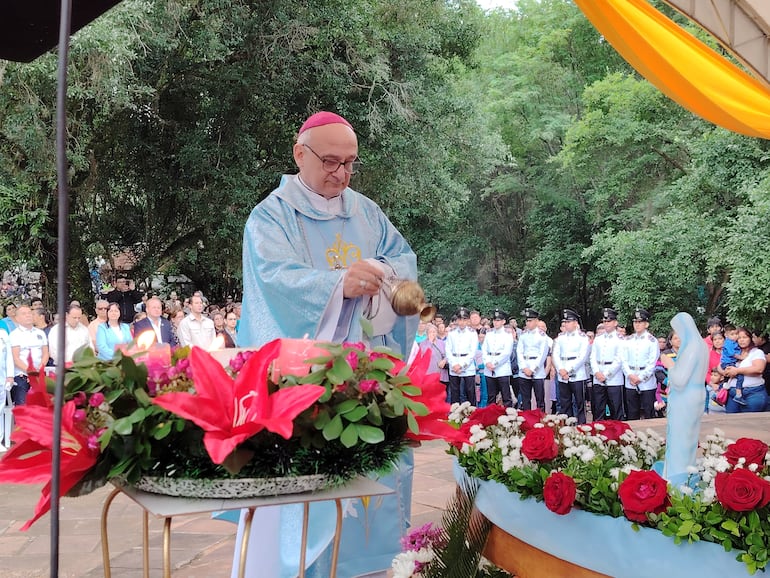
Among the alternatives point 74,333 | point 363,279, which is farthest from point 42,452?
point 74,333

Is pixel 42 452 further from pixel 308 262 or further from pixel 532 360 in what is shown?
pixel 532 360

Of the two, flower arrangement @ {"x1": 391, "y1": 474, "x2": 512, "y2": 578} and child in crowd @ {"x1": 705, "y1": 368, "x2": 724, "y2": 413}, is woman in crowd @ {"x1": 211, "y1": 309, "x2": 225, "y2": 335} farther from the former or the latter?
flower arrangement @ {"x1": 391, "y1": 474, "x2": 512, "y2": 578}

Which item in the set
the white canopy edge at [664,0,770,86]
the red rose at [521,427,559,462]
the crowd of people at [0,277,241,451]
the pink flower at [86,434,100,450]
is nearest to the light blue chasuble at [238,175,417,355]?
the red rose at [521,427,559,462]

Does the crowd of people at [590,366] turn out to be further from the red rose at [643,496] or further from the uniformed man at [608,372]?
the red rose at [643,496]

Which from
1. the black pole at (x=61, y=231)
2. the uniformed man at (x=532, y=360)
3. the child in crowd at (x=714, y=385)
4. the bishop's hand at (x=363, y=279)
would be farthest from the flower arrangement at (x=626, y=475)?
the uniformed man at (x=532, y=360)

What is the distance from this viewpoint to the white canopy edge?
7484mm

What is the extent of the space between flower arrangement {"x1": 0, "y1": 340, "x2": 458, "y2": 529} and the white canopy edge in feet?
23.4

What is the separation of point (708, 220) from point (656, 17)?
8.91 m

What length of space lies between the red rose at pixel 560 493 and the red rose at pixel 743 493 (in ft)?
1.44

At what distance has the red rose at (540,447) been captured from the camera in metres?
2.76

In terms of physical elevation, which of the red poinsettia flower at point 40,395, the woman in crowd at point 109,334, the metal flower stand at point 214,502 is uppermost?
the red poinsettia flower at point 40,395

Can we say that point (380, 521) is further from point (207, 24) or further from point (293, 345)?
point (207, 24)

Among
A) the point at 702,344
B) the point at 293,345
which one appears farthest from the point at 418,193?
the point at 293,345

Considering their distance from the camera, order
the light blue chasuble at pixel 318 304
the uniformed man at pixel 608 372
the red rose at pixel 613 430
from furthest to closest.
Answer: the uniformed man at pixel 608 372 < the red rose at pixel 613 430 < the light blue chasuble at pixel 318 304
